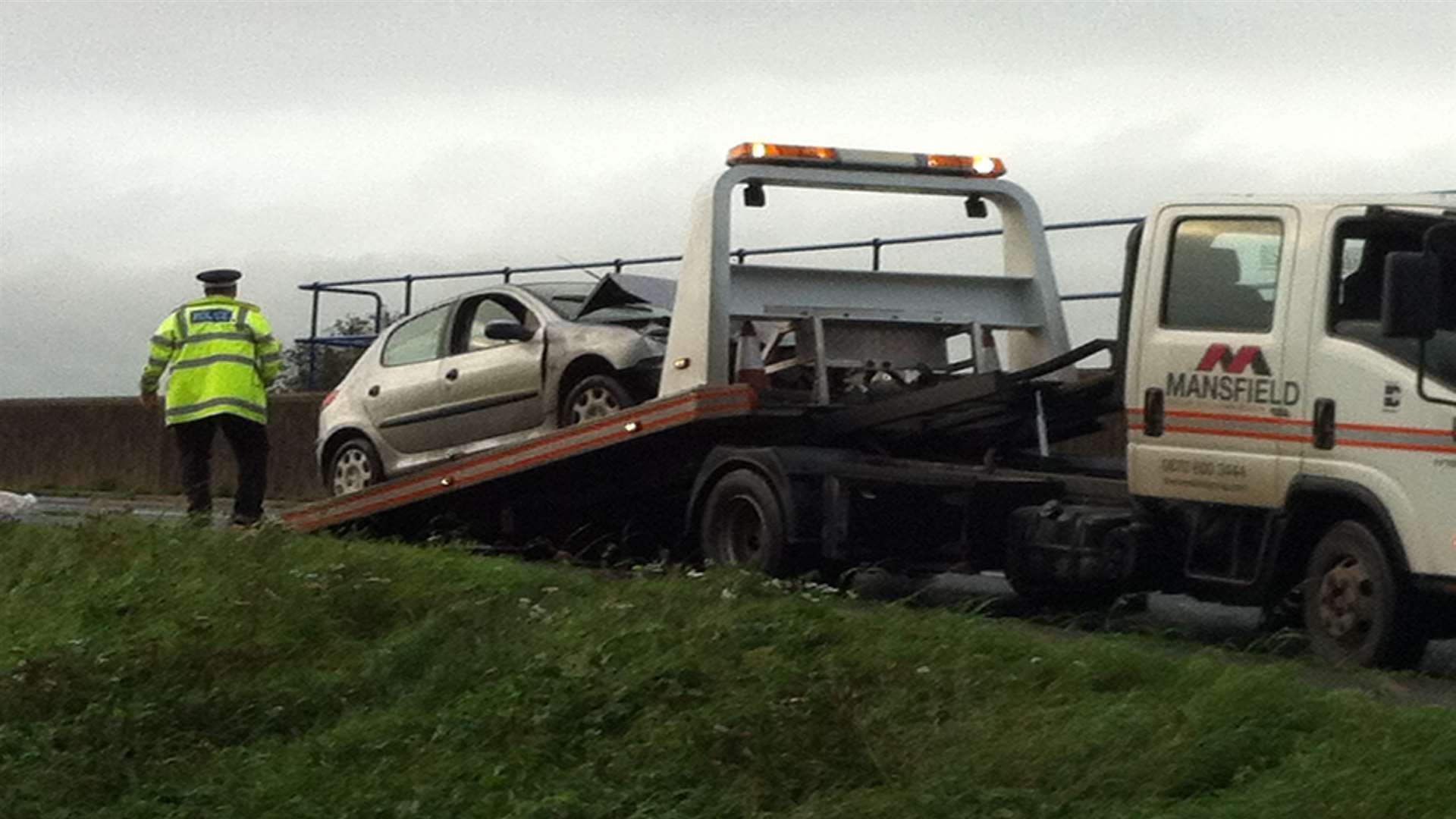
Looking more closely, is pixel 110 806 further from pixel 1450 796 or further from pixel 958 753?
pixel 1450 796

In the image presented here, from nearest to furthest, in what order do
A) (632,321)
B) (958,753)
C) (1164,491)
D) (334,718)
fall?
(958,753)
(334,718)
(1164,491)
(632,321)

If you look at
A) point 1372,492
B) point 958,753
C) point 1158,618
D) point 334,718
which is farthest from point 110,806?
point 1158,618

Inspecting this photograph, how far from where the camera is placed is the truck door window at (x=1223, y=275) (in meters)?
11.8

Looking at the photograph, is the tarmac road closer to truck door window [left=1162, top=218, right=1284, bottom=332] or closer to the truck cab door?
the truck cab door

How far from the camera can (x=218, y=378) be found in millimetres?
17422

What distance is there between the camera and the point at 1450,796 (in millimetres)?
7027

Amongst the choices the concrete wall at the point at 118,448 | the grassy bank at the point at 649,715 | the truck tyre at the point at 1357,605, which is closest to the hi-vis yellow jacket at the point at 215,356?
the grassy bank at the point at 649,715

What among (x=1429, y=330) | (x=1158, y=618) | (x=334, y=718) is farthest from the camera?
(x=1158, y=618)

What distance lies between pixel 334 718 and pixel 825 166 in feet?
20.8

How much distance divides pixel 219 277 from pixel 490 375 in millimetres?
2119

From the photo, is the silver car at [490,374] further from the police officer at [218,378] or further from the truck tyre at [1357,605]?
the truck tyre at [1357,605]

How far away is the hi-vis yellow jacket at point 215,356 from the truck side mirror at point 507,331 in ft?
6.22

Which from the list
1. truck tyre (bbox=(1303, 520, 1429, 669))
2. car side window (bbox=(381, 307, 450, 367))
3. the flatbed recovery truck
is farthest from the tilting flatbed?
truck tyre (bbox=(1303, 520, 1429, 669))

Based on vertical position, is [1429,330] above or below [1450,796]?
above
